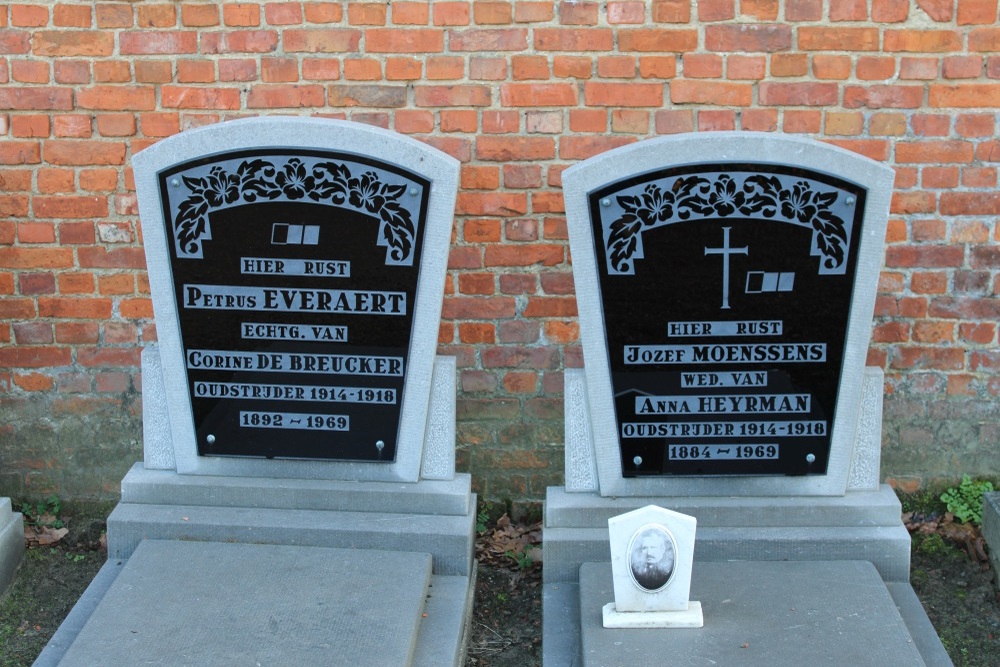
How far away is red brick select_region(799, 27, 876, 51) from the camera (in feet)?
14.0

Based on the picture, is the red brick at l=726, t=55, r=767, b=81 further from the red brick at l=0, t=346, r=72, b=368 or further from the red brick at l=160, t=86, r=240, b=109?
the red brick at l=0, t=346, r=72, b=368

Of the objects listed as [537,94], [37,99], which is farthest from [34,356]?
[537,94]

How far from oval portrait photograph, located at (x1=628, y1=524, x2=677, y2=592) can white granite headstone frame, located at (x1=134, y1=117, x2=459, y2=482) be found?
1.00 m

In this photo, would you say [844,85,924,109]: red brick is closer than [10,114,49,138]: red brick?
Yes

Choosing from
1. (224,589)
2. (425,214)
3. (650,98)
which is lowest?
(224,589)

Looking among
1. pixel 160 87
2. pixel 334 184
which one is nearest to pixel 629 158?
pixel 334 184

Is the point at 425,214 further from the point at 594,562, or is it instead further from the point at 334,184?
the point at 594,562

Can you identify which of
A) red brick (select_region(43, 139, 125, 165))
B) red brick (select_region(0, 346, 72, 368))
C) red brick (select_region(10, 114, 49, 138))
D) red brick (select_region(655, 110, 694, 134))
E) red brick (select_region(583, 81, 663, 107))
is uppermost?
red brick (select_region(583, 81, 663, 107))

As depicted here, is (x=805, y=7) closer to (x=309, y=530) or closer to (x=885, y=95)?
(x=885, y=95)

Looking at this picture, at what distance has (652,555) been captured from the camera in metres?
3.30

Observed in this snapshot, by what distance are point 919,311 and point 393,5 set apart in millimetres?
2537

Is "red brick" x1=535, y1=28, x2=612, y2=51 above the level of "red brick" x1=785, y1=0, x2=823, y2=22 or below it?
below

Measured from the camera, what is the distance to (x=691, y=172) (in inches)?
141

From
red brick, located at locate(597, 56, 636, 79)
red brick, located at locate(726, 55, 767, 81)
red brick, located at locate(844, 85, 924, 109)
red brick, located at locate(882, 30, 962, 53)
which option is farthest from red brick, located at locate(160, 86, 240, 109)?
red brick, located at locate(882, 30, 962, 53)
